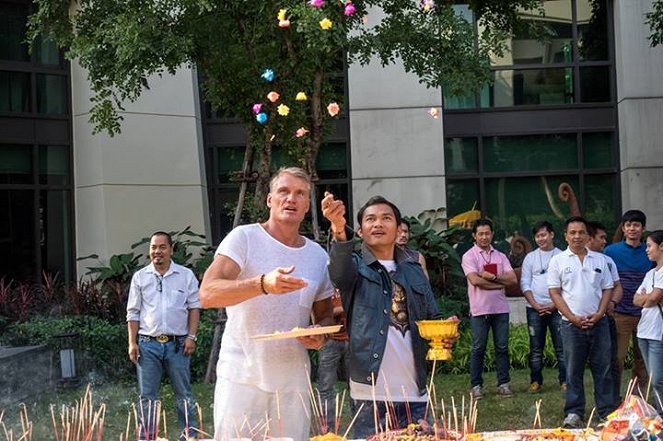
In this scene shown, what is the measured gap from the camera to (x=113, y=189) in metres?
16.1

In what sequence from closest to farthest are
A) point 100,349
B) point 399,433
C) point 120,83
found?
point 399,433 < point 120,83 < point 100,349

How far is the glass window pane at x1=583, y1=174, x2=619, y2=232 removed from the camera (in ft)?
55.9

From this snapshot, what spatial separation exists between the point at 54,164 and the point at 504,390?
915cm

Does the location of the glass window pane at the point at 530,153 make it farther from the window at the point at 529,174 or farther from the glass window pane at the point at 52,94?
the glass window pane at the point at 52,94

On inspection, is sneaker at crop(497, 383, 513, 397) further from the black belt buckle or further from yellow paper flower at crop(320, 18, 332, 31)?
yellow paper flower at crop(320, 18, 332, 31)

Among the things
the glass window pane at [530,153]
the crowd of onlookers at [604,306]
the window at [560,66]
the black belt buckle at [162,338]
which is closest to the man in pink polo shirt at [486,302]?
the crowd of onlookers at [604,306]

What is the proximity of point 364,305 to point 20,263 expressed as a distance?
12.0 metres

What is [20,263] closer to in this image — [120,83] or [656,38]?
[120,83]

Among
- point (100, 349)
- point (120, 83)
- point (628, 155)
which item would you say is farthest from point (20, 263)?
point (628, 155)

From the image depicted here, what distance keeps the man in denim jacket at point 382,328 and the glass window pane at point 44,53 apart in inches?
486

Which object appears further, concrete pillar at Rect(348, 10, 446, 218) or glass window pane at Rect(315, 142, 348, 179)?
glass window pane at Rect(315, 142, 348, 179)

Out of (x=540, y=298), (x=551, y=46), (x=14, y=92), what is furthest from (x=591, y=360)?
(x=14, y=92)

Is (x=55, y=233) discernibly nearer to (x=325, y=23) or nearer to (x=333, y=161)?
(x=333, y=161)

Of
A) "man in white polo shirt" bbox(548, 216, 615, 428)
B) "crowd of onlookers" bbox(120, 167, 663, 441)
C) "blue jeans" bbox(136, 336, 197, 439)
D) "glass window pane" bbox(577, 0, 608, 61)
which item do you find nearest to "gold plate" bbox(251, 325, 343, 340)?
"crowd of onlookers" bbox(120, 167, 663, 441)
